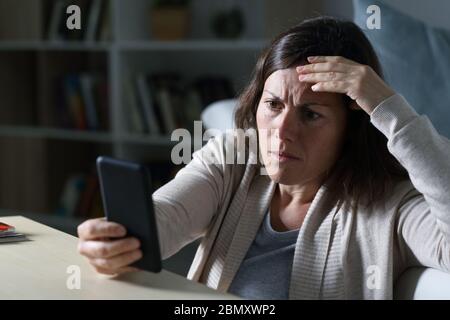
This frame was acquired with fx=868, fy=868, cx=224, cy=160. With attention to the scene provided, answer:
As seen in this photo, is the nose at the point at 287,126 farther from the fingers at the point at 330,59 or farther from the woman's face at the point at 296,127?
the fingers at the point at 330,59

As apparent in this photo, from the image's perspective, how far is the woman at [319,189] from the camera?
140 cm

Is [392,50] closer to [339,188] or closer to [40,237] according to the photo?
[339,188]

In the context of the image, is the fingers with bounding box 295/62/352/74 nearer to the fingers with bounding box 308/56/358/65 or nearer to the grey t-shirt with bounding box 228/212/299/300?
the fingers with bounding box 308/56/358/65

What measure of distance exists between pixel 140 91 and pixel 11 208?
1.06 metres

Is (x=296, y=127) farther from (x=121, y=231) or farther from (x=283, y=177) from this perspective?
(x=121, y=231)

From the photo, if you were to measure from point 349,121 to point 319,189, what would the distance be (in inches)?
5.5

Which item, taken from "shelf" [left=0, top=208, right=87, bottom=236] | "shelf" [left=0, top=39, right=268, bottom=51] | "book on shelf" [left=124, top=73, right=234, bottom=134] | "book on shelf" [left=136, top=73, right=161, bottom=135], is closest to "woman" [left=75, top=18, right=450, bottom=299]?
"shelf" [left=0, top=39, right=268, bottom=51]

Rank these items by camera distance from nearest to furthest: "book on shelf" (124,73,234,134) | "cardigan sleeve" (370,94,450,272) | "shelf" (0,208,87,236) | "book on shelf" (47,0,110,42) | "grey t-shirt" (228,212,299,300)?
"cardigan sleeve" (370,94,450,272) < "grey t-shirt" (228,212,299,300) < "book on shelf" (124,73,234,134) < "book on shelf" (47,0,110,42) < "shelf" (0,208,87,236)

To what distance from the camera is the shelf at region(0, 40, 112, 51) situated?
3.82 metres

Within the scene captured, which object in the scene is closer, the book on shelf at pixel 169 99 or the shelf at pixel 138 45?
the shelf at pixel 138 45

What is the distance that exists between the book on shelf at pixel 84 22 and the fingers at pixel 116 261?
9.03 ft

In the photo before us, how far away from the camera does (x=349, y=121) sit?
5.26 ft

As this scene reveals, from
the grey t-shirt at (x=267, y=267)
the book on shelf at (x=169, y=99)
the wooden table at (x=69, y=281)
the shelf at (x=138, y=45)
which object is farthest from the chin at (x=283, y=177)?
the book on shelf at (x=169, y=99)

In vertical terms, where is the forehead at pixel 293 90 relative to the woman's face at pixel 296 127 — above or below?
above
